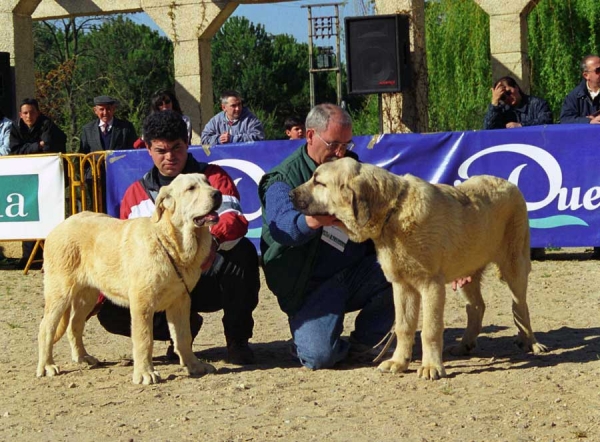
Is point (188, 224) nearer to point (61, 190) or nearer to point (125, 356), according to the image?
point (125, 356)

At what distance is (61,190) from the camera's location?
39.1ft

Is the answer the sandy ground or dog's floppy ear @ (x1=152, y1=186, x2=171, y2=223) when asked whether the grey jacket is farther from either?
dog's floppy ear @ (x1=152, y1=186, x2=171, y2=223)

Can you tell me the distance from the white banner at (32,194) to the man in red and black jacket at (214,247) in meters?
5.14

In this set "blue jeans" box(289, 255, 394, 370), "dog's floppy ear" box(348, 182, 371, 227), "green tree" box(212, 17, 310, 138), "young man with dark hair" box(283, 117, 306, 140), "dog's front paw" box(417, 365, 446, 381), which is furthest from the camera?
"green tree" box(212, 17, 310, 138)

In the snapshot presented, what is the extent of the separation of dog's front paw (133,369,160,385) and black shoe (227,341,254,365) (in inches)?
31.0

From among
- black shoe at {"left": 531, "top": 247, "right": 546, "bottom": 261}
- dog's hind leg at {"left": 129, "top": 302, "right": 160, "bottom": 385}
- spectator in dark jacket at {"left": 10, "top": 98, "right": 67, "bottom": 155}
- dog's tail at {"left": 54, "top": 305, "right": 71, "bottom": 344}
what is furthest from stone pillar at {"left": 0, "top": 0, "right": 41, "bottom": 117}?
dog's hind leg at {"left": 129, "top": 302, "right": 160, "bottom": 385}

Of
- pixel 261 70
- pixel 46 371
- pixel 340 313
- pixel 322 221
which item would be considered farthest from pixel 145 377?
pixel 261 70

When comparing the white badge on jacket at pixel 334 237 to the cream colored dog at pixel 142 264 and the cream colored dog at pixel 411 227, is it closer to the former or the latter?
the cream colored dog at pixel 411 227

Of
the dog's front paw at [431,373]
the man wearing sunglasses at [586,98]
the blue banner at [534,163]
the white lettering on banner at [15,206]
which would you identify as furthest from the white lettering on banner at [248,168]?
the dog's front paw at [431,373]

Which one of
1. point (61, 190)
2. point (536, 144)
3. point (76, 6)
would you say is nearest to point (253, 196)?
point (61, 190)

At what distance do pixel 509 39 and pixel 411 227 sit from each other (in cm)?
983

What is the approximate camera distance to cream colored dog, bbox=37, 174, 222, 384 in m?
6.04

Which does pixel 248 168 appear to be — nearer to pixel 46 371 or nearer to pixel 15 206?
pixel 15 206

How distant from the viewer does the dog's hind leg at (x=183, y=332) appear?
6.30 m
